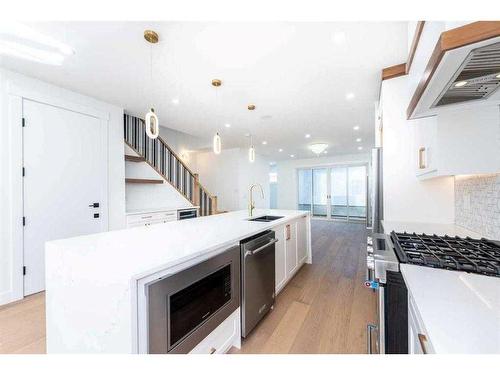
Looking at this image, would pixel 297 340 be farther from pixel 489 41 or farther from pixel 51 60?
pixel 51 60

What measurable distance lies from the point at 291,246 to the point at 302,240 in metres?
0.52

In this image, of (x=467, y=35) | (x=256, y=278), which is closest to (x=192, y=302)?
(x=256, y=278)

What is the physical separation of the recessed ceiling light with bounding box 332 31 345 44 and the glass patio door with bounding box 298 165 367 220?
22.1 ft

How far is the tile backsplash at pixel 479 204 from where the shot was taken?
1.39 m

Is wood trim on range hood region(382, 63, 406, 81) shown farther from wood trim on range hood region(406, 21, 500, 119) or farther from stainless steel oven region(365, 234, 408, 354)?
stainless steel oven region(365, 234, 408, 354)

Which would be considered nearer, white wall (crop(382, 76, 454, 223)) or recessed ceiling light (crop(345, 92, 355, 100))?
white wall (crop(382, 76, 454, 223))

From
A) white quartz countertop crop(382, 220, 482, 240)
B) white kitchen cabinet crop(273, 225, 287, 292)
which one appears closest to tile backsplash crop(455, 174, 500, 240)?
white quartz countertop crop(382, 220, 482, 240)

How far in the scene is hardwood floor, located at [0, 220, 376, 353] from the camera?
1.66 metres

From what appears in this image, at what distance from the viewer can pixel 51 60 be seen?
213 cm

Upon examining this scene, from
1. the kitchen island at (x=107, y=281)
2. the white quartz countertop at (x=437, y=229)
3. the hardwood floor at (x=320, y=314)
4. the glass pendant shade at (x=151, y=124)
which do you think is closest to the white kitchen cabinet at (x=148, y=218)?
the glass pendant shade at (x=151, y=124)

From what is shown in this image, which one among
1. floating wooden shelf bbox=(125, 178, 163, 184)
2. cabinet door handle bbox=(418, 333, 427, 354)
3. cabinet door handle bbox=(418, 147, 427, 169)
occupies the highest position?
cabinet door handle bbox=(418, 147, 427, 169)

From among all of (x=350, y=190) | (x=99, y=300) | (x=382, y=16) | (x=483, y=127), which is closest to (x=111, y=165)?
(x=99, y=300)

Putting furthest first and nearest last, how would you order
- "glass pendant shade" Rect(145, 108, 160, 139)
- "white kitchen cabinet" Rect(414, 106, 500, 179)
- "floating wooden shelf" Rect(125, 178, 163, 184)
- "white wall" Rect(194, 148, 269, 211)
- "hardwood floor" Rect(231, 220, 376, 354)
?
"white wall" Rect(194, 148, 269, 211), "floating wooden shelf" Rect(125, 178, 163, 184), "glass pendant shade" Rect(145, 108, 160, 139), "hardwood floor" Rect(231, 220, 376, 354), "white kitchen cabinet" Rect(414, 106, 500, 179)

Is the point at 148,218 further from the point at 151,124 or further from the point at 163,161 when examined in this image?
the point at 151,124
